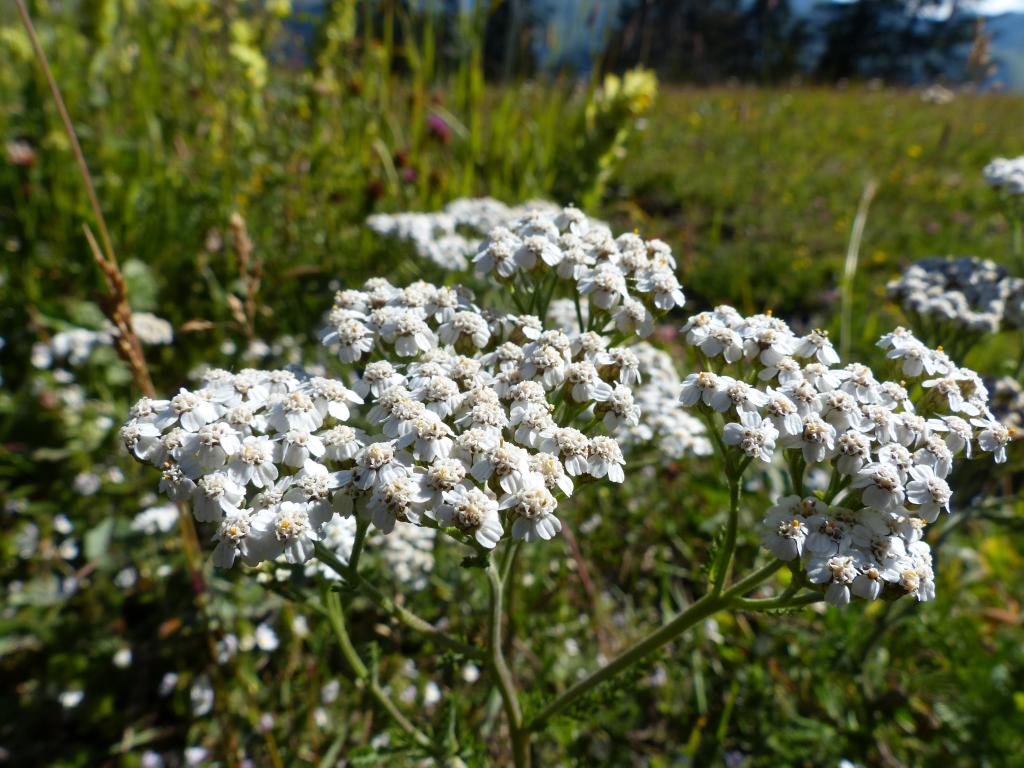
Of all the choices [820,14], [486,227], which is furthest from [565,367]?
[820,14]

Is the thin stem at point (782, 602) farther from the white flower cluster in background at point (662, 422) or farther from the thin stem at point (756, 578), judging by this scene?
the white flower cluster in background at point (662, 422)

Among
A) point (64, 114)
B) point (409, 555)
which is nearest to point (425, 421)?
point (409, 555)

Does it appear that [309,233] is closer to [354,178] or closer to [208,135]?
[354,178]

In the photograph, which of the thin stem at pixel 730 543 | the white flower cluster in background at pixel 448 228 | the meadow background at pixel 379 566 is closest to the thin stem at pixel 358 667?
the meadow background at pixel 379 566

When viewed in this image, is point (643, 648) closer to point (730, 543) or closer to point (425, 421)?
point (730, 543)

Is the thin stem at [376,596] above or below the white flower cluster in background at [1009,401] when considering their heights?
below
